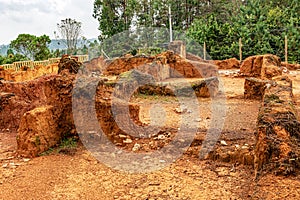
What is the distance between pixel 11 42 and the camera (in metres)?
21.5

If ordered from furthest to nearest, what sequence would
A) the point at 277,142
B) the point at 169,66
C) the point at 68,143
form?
the point at 169,66, the point at 68,143, the point at 277,142

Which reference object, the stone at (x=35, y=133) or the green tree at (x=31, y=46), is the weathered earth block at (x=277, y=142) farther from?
the green tree at (x=31, y=46)

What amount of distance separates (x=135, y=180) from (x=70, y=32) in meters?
23.2

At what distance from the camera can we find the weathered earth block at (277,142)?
117 inches

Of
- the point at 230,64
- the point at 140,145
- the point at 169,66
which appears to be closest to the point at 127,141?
the point at 140,145

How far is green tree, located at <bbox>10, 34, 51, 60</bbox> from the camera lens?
69.7ft

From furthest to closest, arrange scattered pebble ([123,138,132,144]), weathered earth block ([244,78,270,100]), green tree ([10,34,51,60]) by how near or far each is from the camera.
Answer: green tree ([10,34,51,60]) < weathered earth block ([244,78,270,100]) < scattered pebble ([123,138,132,144])

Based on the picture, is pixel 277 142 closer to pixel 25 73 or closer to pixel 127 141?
pixel 127 141

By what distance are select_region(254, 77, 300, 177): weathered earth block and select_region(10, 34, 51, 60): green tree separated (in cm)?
1930

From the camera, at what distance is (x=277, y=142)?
10.5 feet

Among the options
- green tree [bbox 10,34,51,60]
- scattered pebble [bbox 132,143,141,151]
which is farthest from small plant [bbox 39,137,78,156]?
green tree [bbox 10,34,51,60]

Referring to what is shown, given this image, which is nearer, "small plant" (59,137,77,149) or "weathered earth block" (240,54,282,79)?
"small plant" (59,137,77,149)

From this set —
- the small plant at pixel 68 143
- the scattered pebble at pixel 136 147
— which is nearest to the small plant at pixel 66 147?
the small plant at pixel 68 143

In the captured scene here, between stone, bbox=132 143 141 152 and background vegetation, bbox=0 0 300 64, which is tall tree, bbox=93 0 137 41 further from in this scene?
stone, bbox=132 143 141 152
